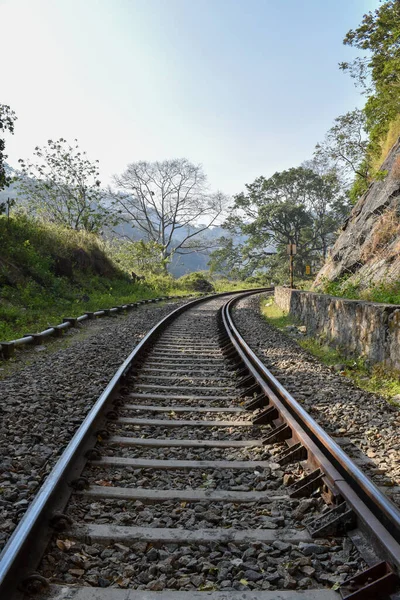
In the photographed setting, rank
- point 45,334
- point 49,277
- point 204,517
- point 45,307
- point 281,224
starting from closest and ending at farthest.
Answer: point 204,517 < point 45,334 < point 45,307 < point 49,277 < point 281,224

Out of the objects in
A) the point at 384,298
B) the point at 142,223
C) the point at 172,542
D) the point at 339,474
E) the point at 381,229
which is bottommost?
the point at 172,542

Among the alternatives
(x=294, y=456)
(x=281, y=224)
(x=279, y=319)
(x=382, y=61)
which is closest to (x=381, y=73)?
(x=382, y=61)

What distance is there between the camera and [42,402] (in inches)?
172

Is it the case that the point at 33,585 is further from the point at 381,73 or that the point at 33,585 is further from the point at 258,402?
the point at 381,73

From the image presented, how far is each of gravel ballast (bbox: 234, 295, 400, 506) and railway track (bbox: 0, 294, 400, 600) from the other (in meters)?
0.38

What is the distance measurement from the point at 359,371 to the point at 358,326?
0.82 m

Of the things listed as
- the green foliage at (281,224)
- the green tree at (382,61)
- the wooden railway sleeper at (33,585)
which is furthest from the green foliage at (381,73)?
the green foliage at (281,224)

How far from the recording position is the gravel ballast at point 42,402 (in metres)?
2.74

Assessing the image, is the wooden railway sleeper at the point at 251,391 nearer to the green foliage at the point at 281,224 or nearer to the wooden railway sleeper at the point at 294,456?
the wooden railway sleeper at the point at 294,456

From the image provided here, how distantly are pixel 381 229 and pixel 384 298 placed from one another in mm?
4307

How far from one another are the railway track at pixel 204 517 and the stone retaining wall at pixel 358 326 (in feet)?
7.15

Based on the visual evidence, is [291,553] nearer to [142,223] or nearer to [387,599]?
[387,599]

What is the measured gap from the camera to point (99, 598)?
1.80 metres

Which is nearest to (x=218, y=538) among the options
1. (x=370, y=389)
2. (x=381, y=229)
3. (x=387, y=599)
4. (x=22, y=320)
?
(x=387, y=599)
